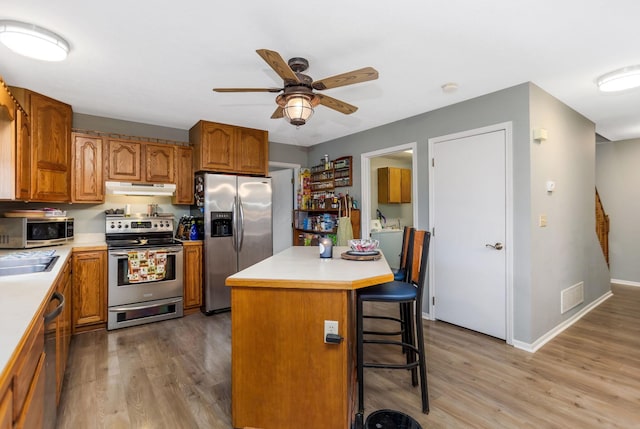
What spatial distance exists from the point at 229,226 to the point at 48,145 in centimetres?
194

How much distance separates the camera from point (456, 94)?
305cm

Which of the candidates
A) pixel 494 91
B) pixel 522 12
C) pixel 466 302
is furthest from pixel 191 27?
pixel 466 302

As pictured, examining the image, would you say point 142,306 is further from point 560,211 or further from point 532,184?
point 560,211

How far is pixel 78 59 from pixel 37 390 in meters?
2.30

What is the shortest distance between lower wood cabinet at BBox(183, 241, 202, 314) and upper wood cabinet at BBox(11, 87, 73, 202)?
4.44ft

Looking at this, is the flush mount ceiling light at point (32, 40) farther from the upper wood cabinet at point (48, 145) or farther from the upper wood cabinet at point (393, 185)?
the upper wood cabinet at point (393, 185)

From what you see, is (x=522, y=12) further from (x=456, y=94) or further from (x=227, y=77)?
(x=227, y=77)

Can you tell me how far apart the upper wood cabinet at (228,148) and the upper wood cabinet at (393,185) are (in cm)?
249

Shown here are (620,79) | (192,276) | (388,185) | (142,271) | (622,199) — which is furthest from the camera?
(388,185)

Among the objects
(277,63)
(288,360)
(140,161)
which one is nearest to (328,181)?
(140,161)

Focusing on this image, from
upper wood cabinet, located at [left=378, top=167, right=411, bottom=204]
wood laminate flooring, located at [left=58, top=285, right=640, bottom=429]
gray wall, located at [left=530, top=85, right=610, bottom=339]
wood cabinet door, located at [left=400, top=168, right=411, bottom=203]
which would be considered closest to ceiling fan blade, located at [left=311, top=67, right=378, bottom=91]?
gray wall, located at [left=530, top=85, right=610, bottom=339]

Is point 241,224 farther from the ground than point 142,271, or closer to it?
farther from the ground

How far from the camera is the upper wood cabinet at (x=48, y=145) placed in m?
2.88

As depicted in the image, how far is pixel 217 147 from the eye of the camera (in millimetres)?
3957
